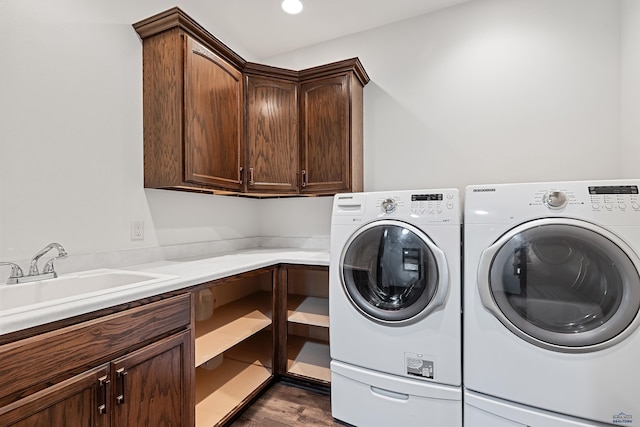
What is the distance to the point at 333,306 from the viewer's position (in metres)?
1.68

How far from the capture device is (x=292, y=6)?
6.99 feet

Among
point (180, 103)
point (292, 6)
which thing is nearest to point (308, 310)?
point (180, 103)

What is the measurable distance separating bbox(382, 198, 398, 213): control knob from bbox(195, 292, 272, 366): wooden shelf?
106 centimetres

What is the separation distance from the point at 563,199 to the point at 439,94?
1309 millimetres

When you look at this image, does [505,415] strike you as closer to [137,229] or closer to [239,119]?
[137,229]

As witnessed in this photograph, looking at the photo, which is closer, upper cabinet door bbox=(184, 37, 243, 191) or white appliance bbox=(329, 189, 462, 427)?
white appliance bbox=(329, 189, 462, 427)

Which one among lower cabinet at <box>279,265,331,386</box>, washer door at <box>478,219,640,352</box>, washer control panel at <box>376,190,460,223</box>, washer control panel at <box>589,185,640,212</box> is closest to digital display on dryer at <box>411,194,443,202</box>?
washer control panel at <box>376,190,460,223</box>

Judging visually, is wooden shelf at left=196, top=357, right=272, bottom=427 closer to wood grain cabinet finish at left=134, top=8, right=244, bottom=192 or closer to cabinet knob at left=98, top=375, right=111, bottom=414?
cabinet knob at left=98, top=375, right=111, bottom=414

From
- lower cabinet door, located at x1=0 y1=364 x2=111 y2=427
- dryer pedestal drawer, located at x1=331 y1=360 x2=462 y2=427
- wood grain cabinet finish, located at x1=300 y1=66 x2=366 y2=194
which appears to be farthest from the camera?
wood grain cabinet finish, located at x1=300 y1=66 x2=366 y2=194

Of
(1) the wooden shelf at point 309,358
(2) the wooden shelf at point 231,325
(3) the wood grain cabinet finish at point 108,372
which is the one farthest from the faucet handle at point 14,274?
(1) the wooden shelf at point 309,358

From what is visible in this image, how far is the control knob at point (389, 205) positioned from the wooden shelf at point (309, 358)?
1166 mm

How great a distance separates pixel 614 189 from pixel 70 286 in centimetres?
237

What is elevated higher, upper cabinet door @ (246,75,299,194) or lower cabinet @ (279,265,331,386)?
upper cabinet door @ (246,75,299,194)

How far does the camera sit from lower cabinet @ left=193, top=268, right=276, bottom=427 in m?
1.55
